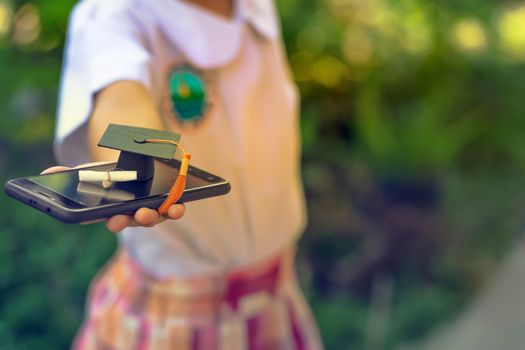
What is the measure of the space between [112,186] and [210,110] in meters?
0.28

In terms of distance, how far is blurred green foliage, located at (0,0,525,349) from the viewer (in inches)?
71.4

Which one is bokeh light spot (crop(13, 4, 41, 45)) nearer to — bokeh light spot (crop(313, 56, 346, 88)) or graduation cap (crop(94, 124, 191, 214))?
bokeh light spot (crop(313, 56, 346, 88))

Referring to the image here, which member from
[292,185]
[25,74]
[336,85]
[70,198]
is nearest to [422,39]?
[336,85]

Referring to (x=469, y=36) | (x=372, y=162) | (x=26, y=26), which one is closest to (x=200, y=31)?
(x=26, y=26)

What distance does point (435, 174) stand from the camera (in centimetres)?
240

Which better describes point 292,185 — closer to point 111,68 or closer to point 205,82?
point 205,82

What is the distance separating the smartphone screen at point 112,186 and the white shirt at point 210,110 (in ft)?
0.55

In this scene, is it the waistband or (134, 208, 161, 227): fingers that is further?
the waistband

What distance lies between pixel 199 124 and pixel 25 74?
1297 millimetres

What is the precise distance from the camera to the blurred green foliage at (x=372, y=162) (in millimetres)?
1812

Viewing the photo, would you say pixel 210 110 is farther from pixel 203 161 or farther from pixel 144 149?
pixel 144 149

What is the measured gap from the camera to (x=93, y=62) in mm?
777

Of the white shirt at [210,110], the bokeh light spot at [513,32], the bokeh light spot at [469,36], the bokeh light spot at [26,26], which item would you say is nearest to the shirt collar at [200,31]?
the white shirt at [210,110]

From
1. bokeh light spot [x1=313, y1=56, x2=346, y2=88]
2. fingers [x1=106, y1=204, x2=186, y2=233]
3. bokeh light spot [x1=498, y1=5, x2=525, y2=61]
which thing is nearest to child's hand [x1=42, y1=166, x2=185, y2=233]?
fingers [x1=106, y1=204, x2=186, y2=233]
